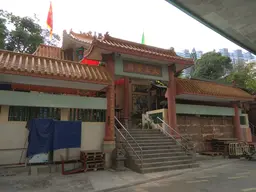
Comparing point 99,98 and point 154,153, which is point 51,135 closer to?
point 99,98

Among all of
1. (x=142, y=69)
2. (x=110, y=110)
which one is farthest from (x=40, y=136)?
(x=142, y=69)

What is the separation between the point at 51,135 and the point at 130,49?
213 inches

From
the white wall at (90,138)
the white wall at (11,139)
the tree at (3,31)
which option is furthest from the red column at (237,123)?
the tree at (3,31)

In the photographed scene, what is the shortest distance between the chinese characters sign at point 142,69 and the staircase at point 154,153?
3.08 m

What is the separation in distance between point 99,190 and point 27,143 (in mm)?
4185

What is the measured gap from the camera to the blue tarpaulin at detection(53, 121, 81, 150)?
8109 millimetres

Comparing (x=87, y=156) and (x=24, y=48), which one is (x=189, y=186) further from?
(x=24, y=48)

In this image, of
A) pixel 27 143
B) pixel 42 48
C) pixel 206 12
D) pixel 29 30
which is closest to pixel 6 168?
pixel 27 143

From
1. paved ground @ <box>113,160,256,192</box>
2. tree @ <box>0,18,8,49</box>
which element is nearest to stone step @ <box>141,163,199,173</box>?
paved ground @ <box>113,160,256,192</box>

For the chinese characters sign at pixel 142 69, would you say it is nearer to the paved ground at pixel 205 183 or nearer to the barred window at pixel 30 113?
the barred window at pixel 30 113

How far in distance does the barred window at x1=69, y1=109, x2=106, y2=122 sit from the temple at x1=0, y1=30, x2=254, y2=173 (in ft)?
0.12

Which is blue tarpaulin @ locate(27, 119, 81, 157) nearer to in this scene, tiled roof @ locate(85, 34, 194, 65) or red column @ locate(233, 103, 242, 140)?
tiled roof @ locate(85, 34, 194, 65)

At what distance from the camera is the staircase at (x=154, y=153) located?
8383 millimetres

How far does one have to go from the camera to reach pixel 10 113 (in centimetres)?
816
